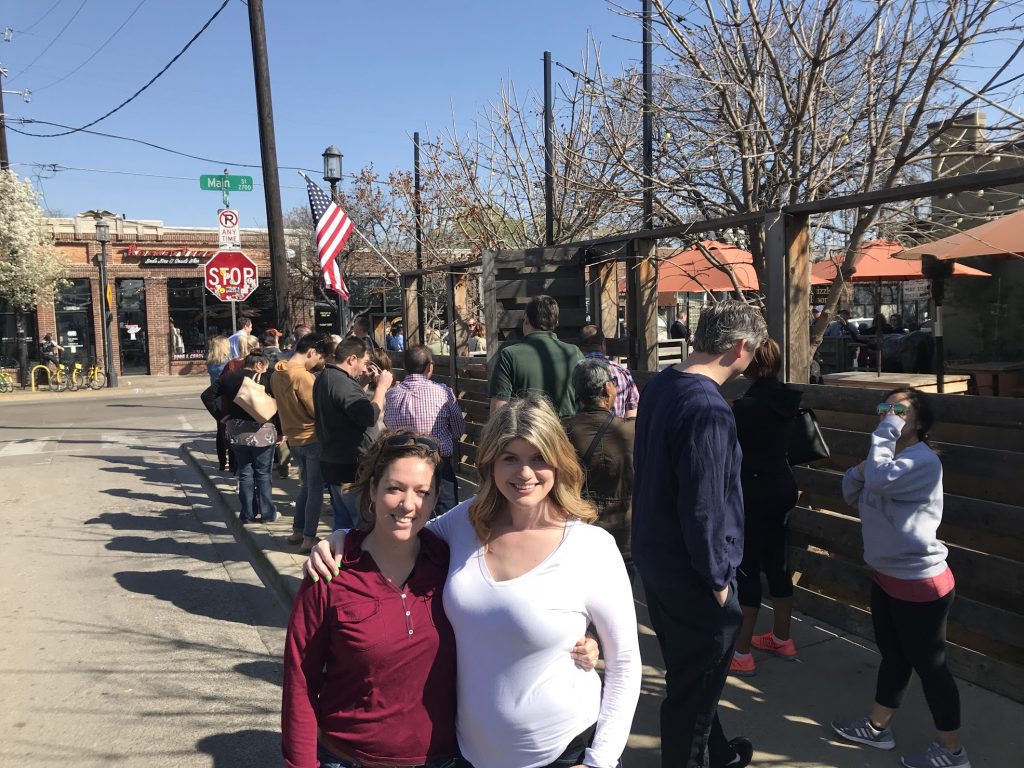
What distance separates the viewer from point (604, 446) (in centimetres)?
365

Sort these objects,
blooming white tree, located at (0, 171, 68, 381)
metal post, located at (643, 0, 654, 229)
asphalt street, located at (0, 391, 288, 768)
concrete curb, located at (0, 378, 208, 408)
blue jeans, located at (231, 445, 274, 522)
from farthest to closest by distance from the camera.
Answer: blooming white tree, located at (0, 171, 68, 381) < concrete curb, located at (0, 378, 208, 408) < blue jeans, located at (231, 445, 274, 522) < metal post, located at (643, 0, 654, 229) < asphalt street, located at (0, 391, 288, 768)

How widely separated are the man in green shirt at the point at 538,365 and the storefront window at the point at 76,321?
27704 millimetres

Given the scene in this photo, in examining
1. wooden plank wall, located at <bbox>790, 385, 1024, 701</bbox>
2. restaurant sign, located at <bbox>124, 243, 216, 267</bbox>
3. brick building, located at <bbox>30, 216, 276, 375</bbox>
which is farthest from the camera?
restaurant sign, located at <bbox>124, 243, 216, 267</bbox>

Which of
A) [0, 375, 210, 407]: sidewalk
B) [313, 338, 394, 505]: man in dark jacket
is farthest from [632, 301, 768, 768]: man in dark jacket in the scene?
[0, 375, 210, 407]: sidewalk

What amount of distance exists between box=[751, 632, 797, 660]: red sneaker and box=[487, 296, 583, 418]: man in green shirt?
5.35 ft

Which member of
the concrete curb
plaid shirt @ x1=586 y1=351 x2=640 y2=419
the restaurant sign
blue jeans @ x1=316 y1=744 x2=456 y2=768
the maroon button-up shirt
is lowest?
the concrete curb

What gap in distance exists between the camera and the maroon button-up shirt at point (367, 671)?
1.99m

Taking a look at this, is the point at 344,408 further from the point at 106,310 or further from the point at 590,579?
the point at 106,310

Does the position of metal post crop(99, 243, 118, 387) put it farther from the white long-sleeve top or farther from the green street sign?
the white long-sleeve top

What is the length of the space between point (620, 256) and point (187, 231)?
28772mm

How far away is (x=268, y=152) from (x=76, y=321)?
67.7 feet

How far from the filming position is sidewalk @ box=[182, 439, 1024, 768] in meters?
3.30

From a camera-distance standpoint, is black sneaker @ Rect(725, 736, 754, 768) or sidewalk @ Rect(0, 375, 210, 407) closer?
black sneaker @ Rect(725, 736, 754, 768)

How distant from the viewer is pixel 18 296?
80.6ft
